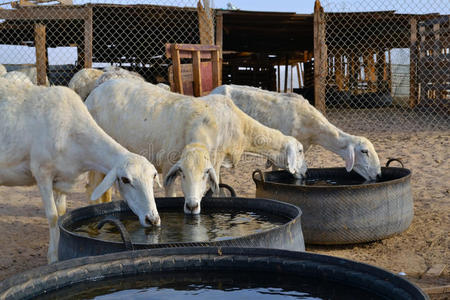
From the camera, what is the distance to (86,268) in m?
2.39

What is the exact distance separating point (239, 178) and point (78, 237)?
5998 mm

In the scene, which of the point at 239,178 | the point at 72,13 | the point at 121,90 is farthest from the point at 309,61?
the point at 121,90

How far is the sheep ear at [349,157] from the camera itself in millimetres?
6404

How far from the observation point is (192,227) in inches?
157

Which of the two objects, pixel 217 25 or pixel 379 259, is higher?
pixel 217 25

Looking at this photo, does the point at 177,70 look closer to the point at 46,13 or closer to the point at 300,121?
the point at 300,121

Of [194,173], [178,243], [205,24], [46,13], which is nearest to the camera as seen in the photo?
[178,243]

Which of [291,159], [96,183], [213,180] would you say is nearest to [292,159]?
[291,159]

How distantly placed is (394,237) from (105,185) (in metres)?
3.16

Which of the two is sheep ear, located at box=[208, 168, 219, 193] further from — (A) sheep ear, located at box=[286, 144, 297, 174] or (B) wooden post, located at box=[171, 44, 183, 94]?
(B) wooden post, located at box=[171, 44, 183, 94]

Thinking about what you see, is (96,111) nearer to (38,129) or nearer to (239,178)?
(38,129)

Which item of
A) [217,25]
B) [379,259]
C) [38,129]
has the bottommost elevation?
[379,259]

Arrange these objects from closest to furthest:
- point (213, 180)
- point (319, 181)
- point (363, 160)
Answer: point (213, 180), point (319, 181), point (363, 160)

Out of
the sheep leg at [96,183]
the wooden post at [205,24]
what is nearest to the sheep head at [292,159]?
the sheep leg at [96,183]
